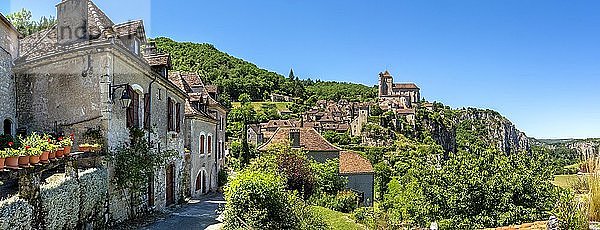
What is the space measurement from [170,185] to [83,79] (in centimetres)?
818

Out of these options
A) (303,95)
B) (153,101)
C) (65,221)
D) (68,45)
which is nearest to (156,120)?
(153,101)

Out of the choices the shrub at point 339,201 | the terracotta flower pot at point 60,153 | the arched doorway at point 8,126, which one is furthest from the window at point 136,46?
the shrub at point 339,201

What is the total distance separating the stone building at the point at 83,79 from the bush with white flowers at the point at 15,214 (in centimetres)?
519

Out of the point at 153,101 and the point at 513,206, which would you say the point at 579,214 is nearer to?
the point at 513,206

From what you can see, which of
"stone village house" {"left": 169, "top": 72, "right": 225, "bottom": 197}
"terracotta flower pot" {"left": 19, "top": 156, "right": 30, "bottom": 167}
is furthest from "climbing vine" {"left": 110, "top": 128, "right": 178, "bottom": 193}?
"stone village house" {"left": 169, "top": 72, "right": 225, "bottom": 197}

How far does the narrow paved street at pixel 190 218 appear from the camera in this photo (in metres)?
15.8

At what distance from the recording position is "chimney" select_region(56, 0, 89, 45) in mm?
14500

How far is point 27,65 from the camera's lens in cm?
1402

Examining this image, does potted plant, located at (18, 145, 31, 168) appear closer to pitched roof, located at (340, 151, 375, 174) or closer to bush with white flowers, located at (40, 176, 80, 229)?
bush with white flowers, located at (40, 176, 80, 229)

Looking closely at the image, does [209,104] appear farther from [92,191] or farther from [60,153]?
[60,153]

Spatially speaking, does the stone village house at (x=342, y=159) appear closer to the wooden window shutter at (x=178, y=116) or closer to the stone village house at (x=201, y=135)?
the stone village house at (x=201, y=135)

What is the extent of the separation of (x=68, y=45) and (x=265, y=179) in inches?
279

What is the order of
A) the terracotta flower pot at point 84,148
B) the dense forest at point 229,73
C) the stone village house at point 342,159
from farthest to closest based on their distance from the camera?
1. the dense forest at point 229,73
2. the stone village house at point 342,159
3. the terracotta flower pot at point 84,148

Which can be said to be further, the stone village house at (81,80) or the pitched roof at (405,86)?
the pitched roof at (405,86)
